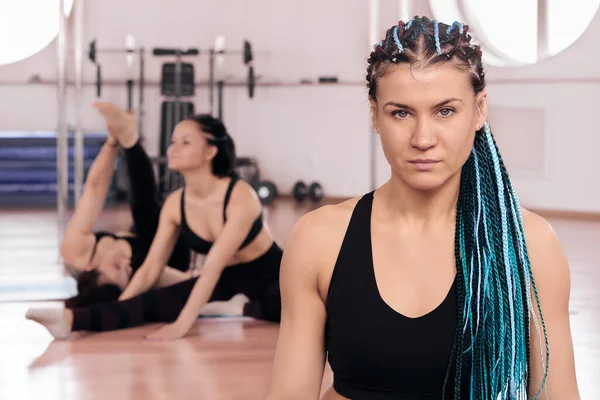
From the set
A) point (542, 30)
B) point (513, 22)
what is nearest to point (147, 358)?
point (542, 30)

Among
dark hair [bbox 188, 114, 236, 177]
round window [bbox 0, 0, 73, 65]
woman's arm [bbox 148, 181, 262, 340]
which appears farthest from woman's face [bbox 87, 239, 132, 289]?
round window [bbox 0, 0, 73, 65]

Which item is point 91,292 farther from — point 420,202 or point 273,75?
point 273,75

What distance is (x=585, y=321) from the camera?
325 centimetres

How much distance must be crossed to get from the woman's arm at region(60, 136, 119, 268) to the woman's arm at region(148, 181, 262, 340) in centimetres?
63

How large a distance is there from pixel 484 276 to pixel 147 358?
1851mm

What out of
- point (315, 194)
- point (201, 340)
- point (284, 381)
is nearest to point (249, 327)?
point (201, 340)

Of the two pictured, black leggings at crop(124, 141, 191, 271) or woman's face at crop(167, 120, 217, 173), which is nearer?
woman's face at crop(167, 120, 217, 173)

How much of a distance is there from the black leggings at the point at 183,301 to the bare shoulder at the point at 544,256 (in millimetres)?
2177

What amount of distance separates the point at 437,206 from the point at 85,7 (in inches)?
273

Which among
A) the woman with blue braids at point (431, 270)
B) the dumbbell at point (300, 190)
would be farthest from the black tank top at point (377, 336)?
the dumbbell at point (300, 190)

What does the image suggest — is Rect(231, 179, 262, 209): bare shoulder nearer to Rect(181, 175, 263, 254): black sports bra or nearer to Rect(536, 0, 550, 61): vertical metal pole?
Rect(181, 175, 263, 254): black sports bra

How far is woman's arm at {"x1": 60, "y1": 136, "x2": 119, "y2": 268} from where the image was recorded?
11.8ft

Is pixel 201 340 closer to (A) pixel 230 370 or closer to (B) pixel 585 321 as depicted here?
(A) pixel 230 370

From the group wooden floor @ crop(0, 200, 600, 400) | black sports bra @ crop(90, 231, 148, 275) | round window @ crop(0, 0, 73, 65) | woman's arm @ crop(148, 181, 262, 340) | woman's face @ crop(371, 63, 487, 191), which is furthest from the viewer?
round window @ crop(0, 0, 73, 65)
